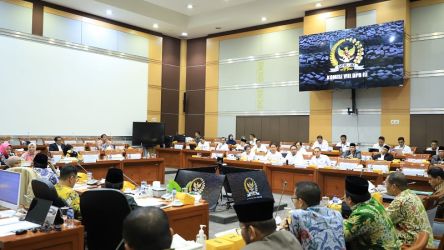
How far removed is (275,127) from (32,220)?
11577 mm

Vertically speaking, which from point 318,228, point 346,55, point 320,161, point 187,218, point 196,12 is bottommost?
point 187,218

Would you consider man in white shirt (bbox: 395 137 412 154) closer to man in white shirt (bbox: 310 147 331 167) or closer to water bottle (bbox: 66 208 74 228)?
man in white shirt (bbox: 310 147 331 167)

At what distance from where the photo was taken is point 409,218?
3.02m

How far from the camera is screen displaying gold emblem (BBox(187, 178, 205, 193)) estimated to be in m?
5.12

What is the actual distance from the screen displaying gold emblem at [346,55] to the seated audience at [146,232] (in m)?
10.8

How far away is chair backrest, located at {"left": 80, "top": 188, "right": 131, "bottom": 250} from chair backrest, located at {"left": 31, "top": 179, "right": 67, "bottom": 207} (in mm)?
226

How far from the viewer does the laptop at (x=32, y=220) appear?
2764mm

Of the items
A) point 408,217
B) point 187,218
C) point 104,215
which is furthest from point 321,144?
point 104,215

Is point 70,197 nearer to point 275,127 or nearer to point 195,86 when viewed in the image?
point 275,127

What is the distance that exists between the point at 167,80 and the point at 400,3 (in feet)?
30.6

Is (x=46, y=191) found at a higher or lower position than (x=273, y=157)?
higher

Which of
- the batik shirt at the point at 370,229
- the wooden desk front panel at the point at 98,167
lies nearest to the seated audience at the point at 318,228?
the batik shirt at the point at 370,229

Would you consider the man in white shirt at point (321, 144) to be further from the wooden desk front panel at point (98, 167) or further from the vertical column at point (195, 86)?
the wooden desk front panel at point (98, 167)

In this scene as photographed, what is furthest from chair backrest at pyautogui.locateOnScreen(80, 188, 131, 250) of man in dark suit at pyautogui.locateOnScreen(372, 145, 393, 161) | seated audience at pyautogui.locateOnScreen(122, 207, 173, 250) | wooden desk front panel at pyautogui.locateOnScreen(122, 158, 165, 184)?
man in dark suit at pyautogui.locateOnScreen(372, 145, 393, 161)
